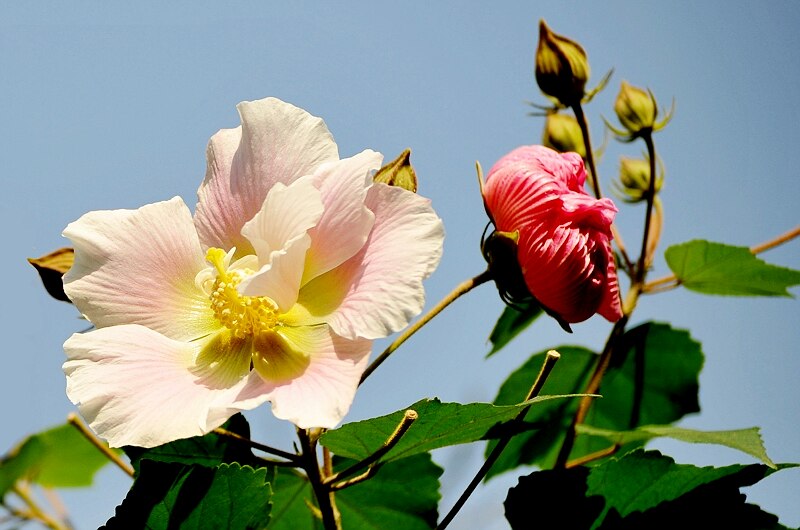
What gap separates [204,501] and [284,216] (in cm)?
Answer: 31

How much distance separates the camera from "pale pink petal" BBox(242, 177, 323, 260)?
824mm

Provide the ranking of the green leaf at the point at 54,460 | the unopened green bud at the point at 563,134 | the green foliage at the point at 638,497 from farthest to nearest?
the green leaf at the point at 54,460
the unopened green bud at the point at 563,134
the green foliage at the point at 638,497

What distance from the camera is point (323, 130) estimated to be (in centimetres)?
89

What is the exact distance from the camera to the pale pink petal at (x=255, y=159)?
89 centimetres

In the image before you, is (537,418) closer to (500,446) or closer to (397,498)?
(397,498)

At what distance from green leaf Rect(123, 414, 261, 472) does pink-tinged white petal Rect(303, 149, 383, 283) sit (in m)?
0.23

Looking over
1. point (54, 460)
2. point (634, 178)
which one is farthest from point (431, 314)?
point (54, 460)

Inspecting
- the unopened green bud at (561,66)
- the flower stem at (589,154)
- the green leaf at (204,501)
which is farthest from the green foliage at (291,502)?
the unopened green bud at (561,66)

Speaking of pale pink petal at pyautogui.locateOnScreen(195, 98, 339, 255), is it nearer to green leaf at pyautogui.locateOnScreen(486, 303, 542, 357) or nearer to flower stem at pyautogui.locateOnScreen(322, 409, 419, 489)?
flower stem at pyautogui.locateOnScreen(322, 409, 419, 489)

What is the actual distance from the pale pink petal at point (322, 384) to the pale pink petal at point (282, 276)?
51 millimetres

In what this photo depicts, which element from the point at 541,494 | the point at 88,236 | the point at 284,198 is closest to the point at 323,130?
the point at 284,198

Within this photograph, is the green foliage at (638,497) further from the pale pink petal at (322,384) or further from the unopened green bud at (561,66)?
the unopened green bud at (561,66)

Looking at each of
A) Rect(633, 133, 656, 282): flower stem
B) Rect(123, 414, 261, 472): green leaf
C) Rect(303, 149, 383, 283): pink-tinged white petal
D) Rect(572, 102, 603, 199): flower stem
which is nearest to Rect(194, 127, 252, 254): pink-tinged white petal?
Rect(303, 149, 383, 283): pink-tinged white petal

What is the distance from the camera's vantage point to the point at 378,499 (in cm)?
117
